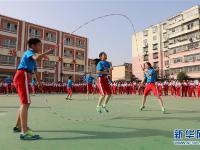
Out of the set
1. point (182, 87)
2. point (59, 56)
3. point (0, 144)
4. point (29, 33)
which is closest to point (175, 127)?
point (0, 144)

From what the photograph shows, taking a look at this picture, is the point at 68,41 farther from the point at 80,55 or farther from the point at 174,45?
the point at 174,45

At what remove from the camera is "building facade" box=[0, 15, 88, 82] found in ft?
161

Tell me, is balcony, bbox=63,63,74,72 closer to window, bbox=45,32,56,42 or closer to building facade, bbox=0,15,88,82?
building facade, bbox=0,15,88,82

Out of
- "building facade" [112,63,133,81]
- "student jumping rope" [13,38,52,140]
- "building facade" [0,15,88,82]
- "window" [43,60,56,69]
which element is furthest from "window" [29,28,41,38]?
"student jumping rope" [13,38,52,140]

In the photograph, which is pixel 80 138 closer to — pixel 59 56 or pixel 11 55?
pixel 11 55

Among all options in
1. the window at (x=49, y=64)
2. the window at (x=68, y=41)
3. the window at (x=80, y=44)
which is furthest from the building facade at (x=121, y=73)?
the window at (x=49, y=64)

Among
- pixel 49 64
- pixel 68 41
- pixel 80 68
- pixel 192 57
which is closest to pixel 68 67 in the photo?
pixel 80 68

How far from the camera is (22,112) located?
5.40m

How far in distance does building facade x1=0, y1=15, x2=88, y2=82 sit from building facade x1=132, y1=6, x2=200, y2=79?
49.1ft

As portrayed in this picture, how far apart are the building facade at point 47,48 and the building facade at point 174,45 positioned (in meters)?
15.0

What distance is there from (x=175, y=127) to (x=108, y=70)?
3801 millimetres

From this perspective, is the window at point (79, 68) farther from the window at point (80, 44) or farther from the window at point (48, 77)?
the window at point (48, 77)

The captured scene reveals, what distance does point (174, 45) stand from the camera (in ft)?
238

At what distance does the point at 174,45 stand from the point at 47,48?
3484 cm
